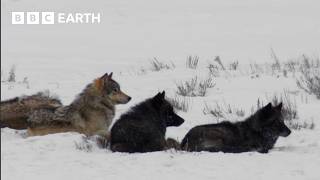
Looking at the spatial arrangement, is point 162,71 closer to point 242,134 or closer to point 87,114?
point 87,114

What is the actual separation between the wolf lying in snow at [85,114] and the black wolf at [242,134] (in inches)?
45.3

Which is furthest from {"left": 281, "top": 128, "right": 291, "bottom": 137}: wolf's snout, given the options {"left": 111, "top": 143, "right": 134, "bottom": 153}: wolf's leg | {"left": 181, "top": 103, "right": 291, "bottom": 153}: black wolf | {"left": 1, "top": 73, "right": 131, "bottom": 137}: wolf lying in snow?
{"left": 1, "top": 73, "right": 131, "bottom": 137}: wolf lying in snow

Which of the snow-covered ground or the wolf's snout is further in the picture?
the wolf's snout

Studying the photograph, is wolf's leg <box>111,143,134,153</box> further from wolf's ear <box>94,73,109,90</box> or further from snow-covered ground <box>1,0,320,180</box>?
wolf's ear <box>94,73,109,90</box>

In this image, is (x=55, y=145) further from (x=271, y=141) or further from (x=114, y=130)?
(x=271, y=141)

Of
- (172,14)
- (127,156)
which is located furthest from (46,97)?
(172,14)

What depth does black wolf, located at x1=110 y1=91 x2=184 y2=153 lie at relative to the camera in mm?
7953

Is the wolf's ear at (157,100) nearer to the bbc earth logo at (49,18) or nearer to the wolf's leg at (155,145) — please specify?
the wolf's leg at (155,145)

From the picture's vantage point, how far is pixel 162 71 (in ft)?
44.5

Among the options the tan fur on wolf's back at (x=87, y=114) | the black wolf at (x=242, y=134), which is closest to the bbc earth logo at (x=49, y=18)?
the tan fur on wolf's back at (x=87, y=114)

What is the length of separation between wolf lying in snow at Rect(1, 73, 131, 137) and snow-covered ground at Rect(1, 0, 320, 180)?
1.05ft

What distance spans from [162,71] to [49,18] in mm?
7948

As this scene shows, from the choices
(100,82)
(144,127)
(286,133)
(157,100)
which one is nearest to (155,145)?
(144,127)

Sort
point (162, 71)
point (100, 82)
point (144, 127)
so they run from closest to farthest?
point (144, 127)
point (100, 82)
point (162, 71)
